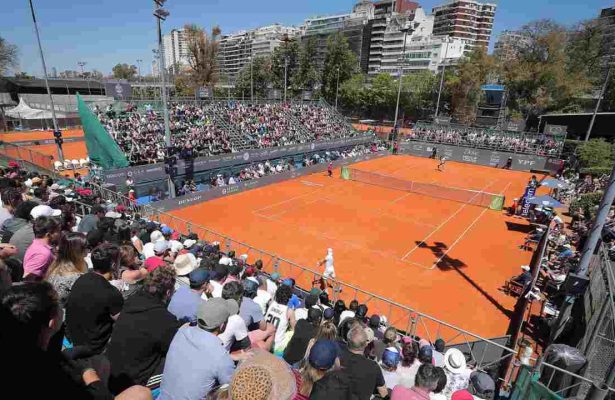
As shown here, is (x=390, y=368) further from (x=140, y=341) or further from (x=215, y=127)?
(x=215, y=127)

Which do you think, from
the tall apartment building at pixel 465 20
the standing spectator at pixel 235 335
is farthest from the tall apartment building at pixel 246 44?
the standing spectator at pixel 235 335

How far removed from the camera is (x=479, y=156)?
43.8 m

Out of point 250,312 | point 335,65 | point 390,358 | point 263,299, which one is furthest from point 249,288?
point 335,65

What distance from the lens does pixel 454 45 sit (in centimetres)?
11294

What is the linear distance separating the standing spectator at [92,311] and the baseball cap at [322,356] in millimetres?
2413

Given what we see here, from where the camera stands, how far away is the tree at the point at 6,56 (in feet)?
215

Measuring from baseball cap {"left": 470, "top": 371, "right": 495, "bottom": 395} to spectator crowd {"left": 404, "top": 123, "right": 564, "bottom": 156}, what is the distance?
42.3 metres

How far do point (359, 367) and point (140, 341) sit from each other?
250cm

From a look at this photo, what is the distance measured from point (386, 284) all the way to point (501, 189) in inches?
933

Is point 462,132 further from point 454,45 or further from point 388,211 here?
point 454,45

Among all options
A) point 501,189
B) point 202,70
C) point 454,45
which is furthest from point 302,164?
point 454,45

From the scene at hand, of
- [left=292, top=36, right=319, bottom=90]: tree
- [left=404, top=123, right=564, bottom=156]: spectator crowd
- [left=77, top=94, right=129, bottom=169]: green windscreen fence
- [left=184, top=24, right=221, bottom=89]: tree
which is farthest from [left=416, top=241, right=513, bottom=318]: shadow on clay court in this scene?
[left=292, top=36, right=319, bottom=90]: tree

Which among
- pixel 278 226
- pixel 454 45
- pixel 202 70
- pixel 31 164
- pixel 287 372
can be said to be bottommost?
pixel 278 226

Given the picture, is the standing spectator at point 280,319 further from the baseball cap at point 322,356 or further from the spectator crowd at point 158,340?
the baseball cap at point 322,356
